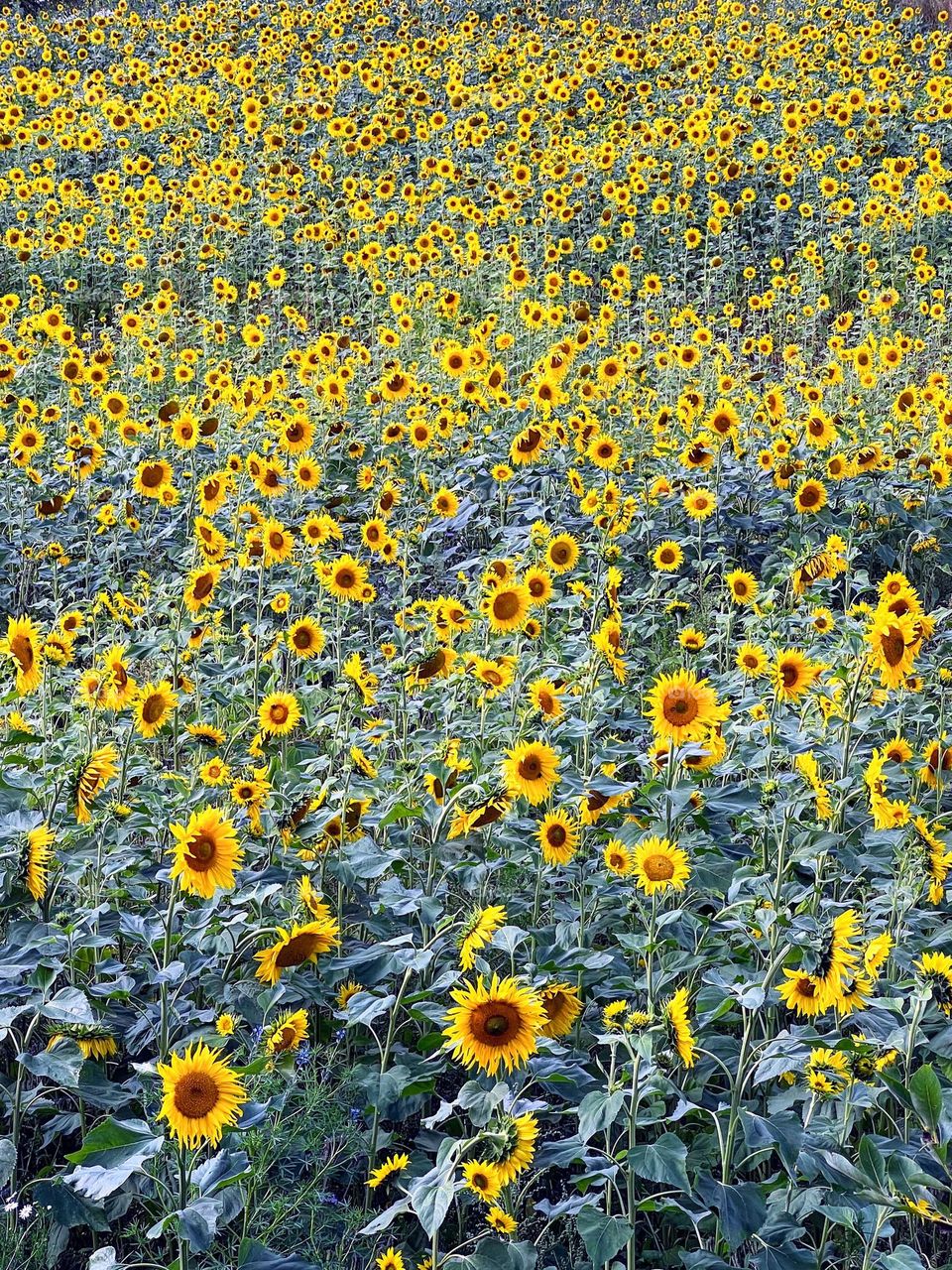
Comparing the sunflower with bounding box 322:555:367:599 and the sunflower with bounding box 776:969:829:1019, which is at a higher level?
the sunflower with bounding box 776:969:829:1019

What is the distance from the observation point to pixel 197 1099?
80.0 inches

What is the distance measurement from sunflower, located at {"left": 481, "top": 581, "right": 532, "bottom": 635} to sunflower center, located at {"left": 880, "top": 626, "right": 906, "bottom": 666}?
47.8 inches

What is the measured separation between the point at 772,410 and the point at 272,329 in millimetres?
4860

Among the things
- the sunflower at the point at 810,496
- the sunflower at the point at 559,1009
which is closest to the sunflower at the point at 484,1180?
the sunflower at the point at 559,1009

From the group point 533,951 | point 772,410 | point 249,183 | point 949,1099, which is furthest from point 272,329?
point 949,1099

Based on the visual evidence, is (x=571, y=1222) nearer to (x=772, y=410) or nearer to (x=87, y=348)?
(x=772, y=410)

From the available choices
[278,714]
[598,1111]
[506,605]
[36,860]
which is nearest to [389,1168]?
[598,1111]

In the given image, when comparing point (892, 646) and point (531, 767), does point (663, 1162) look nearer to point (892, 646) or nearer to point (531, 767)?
point (531, 767)

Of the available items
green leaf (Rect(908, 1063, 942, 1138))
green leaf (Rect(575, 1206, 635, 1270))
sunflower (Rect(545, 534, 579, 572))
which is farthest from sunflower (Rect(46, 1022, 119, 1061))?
sunflower (Rect(545, 534, 579, 572))

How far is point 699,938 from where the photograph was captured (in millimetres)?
2961

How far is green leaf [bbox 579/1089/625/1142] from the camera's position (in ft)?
7.18

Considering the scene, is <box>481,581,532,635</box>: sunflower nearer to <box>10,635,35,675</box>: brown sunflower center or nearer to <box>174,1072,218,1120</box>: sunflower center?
<box>10,635,35,675</box>: brown sunflower center

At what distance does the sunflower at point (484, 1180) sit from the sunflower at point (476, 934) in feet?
1.11

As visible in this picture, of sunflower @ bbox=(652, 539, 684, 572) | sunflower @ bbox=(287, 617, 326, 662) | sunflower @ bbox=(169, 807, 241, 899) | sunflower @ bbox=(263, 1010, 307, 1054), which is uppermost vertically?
sunflower @ bbox=(169, 807, 241, 899)
